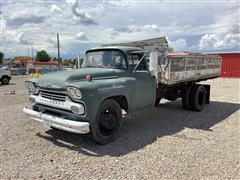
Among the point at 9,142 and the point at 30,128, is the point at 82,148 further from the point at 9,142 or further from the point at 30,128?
the point at 30,128

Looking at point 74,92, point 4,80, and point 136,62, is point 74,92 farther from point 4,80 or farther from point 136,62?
point 4,80

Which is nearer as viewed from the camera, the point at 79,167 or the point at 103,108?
the point at 79,167

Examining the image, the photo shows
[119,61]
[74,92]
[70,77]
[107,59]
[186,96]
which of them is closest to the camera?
[74,92]

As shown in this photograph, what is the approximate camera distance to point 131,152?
5.01 meters

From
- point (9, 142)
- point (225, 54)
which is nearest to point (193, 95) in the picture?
point (9, 142)

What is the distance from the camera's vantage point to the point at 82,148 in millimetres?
5199

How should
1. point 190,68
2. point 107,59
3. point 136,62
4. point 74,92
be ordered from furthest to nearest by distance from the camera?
point 190,68, point 136,62, point 107,59, point 74,92

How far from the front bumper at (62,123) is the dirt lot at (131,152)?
473mm

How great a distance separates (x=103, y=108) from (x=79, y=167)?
1394 mm

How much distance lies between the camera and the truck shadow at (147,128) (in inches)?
207

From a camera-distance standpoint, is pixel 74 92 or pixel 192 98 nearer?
pixel 74 92

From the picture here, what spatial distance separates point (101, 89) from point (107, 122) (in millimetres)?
831

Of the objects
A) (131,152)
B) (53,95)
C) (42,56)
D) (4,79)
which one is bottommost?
(131,152)

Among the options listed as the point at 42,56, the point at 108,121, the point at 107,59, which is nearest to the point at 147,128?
the point at 108,121
